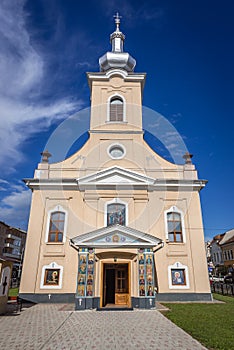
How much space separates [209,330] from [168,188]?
10.1m

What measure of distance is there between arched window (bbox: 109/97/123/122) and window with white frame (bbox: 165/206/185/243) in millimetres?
8346

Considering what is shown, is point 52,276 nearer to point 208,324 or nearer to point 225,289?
point 208,324

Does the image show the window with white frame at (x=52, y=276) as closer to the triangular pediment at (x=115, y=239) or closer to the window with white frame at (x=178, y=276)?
the triangular pediment at (x=115, y=239)

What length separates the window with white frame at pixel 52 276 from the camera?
49.3ft

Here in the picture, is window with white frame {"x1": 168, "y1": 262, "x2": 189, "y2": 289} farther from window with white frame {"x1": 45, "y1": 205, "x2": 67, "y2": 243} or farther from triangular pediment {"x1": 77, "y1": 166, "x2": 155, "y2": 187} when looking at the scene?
window with white frame {"x1": 45, "y1": 205, "x2": 67, "y2": 243}

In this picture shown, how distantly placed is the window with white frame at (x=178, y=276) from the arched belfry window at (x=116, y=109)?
11.5 metres

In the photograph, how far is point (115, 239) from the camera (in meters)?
13.5

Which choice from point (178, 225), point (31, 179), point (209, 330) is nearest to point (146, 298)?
point (209, 330)

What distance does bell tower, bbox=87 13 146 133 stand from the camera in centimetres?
1973

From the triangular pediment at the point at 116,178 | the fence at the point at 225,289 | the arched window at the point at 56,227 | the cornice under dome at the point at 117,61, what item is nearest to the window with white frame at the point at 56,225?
the arched window at the point at 56,227

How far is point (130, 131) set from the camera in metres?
19.3

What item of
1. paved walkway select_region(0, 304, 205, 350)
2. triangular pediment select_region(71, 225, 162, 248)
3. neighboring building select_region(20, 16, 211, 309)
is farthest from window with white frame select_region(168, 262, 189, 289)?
paved walkway select_region(0, 304, 205, 350)

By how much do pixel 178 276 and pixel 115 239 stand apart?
5071 millimetres

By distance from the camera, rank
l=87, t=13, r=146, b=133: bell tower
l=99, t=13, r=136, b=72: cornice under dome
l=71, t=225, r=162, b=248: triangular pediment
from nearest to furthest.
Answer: l=71, t=225, r=162, b=248: triangular pediment → l=87, t=13, r=146, b=133: bell tower → l=99, t=13, r=136, b=72: cornice under dome
